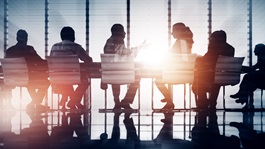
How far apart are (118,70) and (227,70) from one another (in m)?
1.25

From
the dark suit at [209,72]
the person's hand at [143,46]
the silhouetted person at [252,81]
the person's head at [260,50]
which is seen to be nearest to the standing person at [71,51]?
the person's hand at [143,46]

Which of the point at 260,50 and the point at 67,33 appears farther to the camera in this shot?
the point at 260,50

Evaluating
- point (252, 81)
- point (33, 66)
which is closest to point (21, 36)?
point (33, 66)

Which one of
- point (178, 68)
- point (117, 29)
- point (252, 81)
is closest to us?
point (178, 68)

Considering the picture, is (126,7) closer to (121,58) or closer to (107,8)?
(107,8)

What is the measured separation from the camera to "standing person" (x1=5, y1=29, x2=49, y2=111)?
3.20m

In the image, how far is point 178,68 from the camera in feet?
10.2

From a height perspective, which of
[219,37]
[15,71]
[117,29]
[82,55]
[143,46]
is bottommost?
[15,71]

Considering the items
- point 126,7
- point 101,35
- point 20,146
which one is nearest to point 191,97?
point 101,35

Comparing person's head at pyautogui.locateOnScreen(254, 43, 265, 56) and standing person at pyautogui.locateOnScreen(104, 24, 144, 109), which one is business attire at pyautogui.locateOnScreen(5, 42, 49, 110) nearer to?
standing person at pyautogui.locateOnScreen(104, 24, 144, 109)

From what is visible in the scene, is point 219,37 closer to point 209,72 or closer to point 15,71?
point 209,72

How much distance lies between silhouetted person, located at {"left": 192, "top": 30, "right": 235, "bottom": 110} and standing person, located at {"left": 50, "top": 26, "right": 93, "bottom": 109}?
1318 millimetres

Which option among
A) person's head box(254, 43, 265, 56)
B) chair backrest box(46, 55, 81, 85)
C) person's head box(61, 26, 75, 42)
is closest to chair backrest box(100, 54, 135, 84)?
chair backrest box(46, 55, 81, 85)

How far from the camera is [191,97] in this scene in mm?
3641
